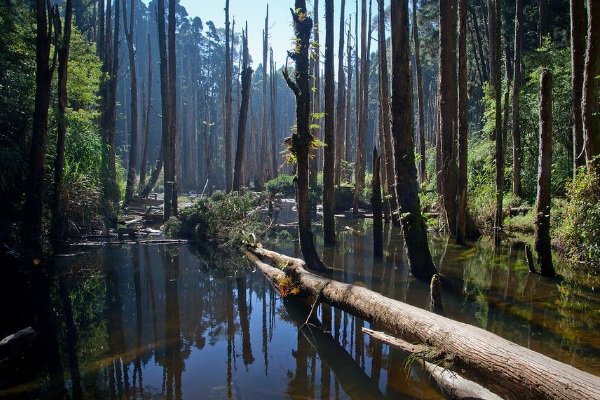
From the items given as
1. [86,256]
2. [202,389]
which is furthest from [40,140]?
[202,389]

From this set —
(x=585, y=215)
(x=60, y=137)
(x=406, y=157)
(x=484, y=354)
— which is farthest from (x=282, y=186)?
(x=484, y=354)

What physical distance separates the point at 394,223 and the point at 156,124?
1835 inches

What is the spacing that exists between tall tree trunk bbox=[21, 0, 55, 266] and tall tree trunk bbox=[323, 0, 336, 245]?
6.98 meters

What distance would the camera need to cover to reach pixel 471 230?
13.2 meters

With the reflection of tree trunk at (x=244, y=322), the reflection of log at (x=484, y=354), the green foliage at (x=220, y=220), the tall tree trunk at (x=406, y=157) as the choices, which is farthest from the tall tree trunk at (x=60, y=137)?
the reflection of log at (x=484, y=354)

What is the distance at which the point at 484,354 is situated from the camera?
369cm

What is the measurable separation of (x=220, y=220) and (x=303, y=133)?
19.8ft

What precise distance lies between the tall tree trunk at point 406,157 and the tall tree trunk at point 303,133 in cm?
185

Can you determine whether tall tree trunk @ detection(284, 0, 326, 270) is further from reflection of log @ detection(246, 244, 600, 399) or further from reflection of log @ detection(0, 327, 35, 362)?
reflection of log @ detection(0, 327, 35, 362)

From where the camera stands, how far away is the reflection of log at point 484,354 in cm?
302

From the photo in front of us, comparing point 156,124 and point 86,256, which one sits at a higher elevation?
point 156,124

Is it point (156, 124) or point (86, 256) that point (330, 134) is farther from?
point (156, 124)

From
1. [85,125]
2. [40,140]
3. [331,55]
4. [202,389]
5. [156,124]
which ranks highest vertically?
[156,124]

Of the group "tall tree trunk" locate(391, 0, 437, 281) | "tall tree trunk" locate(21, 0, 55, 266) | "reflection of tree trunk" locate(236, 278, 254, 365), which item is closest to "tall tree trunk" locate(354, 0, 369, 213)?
"tall tree trunk" locate(391, 0, 437, 281)
